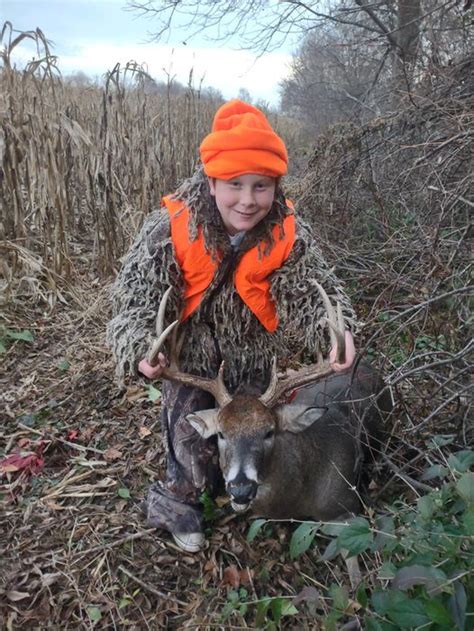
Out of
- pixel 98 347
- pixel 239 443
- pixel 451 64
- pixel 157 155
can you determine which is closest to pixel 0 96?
pixel 157 155

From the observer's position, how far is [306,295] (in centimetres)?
271

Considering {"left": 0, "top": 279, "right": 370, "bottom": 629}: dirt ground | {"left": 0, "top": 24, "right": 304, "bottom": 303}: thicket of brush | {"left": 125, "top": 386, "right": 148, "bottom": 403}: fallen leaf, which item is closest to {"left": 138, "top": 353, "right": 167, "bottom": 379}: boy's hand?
{"left": 0, "top": 279, "right": 370, "bottom": 629}: dirt ground

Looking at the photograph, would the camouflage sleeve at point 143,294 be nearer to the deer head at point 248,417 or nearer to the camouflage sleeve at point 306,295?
the deer head at point 248,417

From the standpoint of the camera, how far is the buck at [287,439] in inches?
95.8

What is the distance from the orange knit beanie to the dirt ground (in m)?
1.53

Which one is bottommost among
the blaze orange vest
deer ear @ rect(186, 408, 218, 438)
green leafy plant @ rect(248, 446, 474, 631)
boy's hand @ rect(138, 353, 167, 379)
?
deer ear @ rect(186, 408, 218, 438)

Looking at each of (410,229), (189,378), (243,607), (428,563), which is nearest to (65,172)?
(410,229)

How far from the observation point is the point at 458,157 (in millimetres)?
2904

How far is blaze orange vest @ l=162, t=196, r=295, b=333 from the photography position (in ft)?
8.80

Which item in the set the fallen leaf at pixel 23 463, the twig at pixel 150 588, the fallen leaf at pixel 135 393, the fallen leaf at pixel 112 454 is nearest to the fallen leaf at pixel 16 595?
the twig at pixel 150 588

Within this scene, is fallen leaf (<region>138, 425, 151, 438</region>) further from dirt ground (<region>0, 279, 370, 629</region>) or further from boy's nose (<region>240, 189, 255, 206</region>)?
boy's nose (<region>240, 189, 255, 206</region>)

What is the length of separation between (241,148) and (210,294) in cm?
71

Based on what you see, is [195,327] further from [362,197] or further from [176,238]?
[362,197]

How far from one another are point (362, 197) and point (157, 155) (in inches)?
94.4
